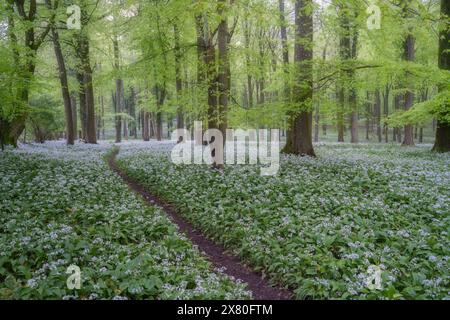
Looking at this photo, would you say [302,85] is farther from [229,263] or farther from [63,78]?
[63,78]

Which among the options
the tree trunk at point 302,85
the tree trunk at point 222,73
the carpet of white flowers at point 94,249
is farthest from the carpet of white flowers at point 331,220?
the tree trunk at point 302,85

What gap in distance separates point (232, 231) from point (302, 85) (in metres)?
6.43

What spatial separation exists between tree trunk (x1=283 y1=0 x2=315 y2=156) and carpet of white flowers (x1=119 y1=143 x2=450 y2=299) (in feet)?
7.12

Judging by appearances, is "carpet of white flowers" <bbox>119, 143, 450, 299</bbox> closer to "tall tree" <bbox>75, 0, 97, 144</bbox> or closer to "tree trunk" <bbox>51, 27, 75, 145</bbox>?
"tall tree" <bbox>75, 0, 97, 144</bbox>

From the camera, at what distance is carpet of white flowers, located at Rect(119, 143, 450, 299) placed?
233 inches

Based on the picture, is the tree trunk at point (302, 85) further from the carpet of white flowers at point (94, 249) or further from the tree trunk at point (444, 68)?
the carpet of white flowers at point (94, 249)

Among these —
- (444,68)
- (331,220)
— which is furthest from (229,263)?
(444,68)

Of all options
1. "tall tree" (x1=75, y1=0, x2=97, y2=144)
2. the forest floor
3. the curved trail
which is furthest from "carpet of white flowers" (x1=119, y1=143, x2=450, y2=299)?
"tall tree" (x1=75, y1=0, x2=97, y2=144)

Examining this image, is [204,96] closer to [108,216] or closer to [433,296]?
[108,216]

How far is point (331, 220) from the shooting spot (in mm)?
8367

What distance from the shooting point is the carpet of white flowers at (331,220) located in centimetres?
593

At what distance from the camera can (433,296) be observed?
5227mm

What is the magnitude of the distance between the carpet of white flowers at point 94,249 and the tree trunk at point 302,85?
7.25 metres
